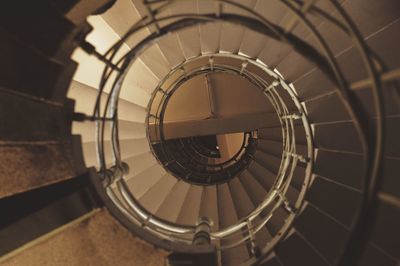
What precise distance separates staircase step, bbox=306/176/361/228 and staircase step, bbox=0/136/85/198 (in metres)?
2.64

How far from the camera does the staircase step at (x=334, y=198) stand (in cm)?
316

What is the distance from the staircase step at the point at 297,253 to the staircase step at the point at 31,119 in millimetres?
2481

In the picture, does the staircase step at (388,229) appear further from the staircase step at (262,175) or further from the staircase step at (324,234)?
the staircase step at (262,175)

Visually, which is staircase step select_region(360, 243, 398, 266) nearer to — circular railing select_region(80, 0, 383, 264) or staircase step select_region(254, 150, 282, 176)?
circular railing select_region(80, 0, 383, 264)

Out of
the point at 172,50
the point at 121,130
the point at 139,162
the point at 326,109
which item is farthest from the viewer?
the point at 139,162

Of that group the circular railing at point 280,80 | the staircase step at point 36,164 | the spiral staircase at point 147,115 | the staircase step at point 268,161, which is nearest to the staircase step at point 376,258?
the spiral staircase at point 147,115

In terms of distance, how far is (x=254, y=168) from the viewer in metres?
6.43

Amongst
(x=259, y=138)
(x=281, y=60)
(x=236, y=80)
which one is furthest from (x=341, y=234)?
(x=236, y=80)

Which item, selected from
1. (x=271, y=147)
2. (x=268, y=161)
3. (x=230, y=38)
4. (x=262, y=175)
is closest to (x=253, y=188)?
(x=262, y=175)

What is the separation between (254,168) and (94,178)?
4.69 metres

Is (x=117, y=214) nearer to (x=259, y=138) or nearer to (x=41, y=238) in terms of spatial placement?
(x=41, y=238)

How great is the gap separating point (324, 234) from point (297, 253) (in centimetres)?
41

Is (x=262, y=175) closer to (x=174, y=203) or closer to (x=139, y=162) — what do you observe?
(x=174, y=203)

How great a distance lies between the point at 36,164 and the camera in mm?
2111
